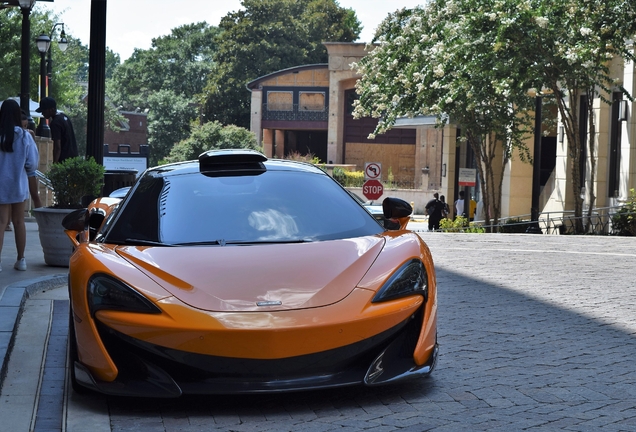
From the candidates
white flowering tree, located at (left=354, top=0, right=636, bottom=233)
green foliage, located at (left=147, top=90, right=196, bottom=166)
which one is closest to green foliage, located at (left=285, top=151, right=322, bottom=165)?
green foliage, located at (left=147, top=90, right=196, bottom=166)

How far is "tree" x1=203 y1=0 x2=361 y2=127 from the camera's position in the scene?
8700 cm

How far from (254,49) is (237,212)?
3275 inches

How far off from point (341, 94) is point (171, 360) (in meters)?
67.7

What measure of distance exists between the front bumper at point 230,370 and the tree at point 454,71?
1841 cm

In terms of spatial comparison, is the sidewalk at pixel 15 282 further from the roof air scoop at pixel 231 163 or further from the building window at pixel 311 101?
the building window at pixel 311 101

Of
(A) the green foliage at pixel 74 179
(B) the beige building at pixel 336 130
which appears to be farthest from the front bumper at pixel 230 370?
(B) the beige building at pixel 336 130

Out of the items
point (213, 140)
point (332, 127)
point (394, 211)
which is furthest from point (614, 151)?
point (213, 140)

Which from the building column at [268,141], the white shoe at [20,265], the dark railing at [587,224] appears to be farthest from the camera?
the building column at [268,141]

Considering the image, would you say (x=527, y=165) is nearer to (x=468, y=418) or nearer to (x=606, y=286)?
(x=606, y=286)

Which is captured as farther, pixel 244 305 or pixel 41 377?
pixel 41 377

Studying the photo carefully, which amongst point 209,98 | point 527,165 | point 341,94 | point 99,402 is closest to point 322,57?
point 209,98

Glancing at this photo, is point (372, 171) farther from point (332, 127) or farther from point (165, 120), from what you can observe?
point (165, 120)

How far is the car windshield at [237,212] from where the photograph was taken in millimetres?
5812

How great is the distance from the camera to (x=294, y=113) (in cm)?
7462
